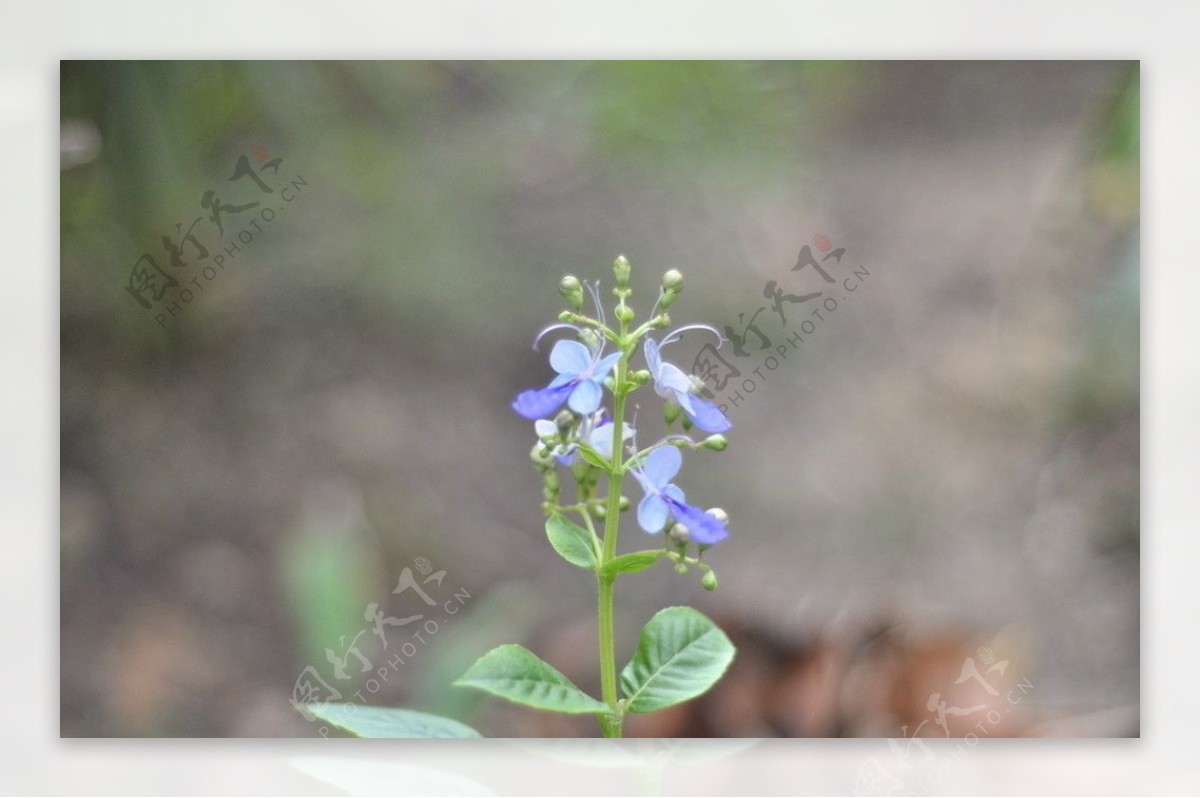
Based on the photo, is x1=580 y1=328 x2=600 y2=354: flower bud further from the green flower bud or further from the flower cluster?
the green flower bud

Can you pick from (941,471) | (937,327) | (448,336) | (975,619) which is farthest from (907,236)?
(448,336)

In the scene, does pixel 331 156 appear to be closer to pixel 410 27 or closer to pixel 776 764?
pixel 410 27

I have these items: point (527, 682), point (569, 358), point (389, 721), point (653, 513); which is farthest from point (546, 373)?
point (389, 721)

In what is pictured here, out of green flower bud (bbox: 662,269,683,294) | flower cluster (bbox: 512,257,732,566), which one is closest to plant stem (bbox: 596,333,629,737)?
flower cluster (bbox: 512,257,732,566)

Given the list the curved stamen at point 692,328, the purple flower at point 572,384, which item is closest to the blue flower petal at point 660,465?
the purple flower at point 572,384

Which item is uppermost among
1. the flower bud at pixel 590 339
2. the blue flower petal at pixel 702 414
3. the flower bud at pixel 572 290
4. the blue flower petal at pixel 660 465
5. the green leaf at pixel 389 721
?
the flower bud at pixel 572 290

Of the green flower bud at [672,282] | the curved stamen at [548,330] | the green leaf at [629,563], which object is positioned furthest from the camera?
the curved stamen at [548,330]

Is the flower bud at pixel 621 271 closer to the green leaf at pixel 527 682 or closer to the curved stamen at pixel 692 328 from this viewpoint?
the curved stamen at pixel 692 328
